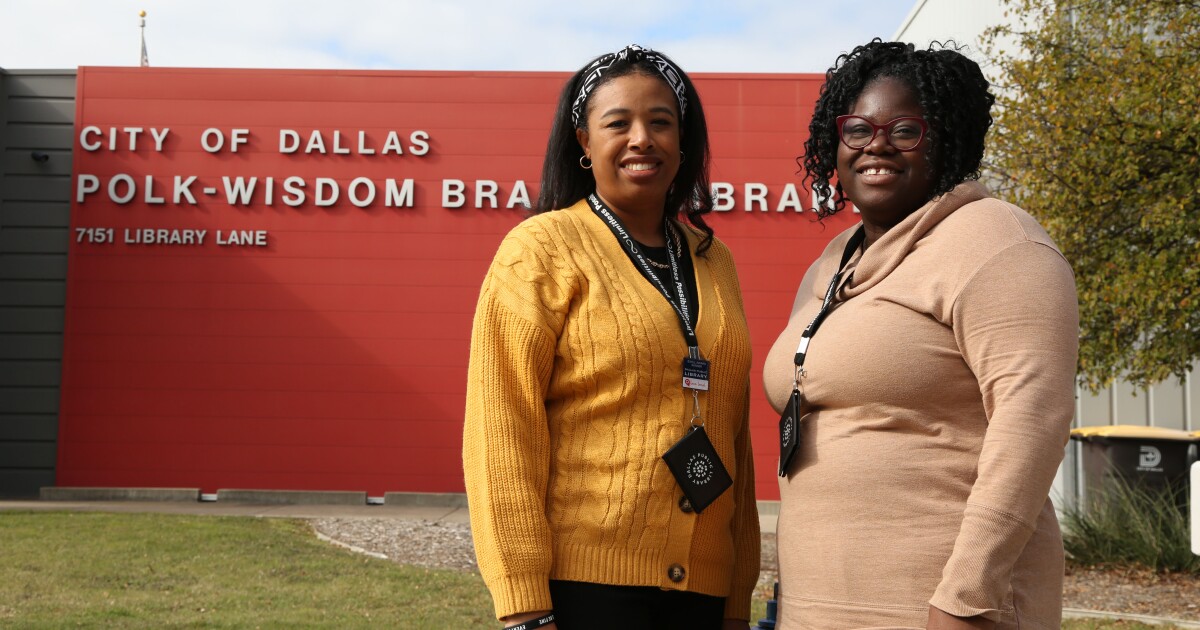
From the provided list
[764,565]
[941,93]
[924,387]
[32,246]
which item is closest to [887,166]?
[941,93]

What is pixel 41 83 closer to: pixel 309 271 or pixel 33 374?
pixel 33 374

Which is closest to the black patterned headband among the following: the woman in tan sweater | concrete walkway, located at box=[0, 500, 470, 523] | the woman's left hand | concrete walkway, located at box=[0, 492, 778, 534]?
the woman in tan sweater

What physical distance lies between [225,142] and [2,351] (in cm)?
359

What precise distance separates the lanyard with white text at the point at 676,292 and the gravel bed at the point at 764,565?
4568mm

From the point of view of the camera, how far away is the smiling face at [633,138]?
2551mm

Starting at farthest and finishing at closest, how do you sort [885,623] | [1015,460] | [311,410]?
1. [311,410]
2. [885,623]
3. [1015,460]

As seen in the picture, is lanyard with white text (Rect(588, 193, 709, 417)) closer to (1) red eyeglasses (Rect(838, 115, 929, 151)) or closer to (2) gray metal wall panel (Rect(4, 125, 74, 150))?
(1) red eyeglasses (Rect(838, 115, 929, 151))

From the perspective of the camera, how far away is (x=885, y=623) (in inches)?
82.6

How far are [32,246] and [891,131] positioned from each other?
13496 mm

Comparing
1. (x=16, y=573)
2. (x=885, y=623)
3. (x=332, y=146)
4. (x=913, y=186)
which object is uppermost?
(x=332, y=146)

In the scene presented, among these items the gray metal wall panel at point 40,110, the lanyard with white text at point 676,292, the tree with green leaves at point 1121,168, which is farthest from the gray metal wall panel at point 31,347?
the lanyard with white text at point 676,292

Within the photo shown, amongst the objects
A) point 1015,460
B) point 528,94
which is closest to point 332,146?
point 528,94

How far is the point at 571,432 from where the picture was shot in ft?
7.72

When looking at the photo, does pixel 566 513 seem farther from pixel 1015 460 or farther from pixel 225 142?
pixel 225 142
